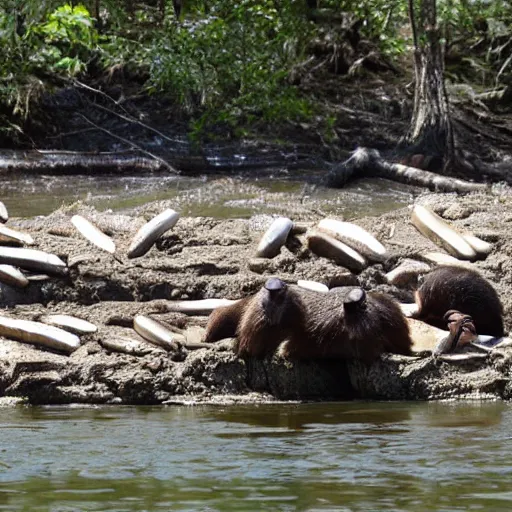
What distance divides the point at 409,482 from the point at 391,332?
7.47ft

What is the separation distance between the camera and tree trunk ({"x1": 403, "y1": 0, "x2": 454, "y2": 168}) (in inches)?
508

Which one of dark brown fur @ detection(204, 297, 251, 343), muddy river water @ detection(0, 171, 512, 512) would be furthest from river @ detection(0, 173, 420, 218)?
muddy river water @ detection(0, 171, 512, 512)

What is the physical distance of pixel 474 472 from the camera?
4371 millimetres

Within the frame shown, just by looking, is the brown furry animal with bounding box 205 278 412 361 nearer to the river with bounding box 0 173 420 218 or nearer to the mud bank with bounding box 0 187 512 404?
the mud bank with bounding box 0 187 512 404

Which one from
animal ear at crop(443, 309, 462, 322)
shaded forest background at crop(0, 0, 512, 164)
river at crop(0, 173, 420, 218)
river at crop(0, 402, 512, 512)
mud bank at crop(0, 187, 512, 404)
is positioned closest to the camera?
river at crop(0, 402, 512, 512)

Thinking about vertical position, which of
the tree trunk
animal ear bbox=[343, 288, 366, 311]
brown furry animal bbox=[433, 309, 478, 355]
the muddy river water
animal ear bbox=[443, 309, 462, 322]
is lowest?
the muddy river water

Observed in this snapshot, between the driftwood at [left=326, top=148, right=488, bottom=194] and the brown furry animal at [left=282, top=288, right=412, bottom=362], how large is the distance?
17.2 ft

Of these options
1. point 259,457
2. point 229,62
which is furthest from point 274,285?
point 229,62

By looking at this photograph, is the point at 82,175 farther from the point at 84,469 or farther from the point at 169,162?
the point at 84,469

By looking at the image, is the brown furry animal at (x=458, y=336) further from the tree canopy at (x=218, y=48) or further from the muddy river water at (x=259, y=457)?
the tree canopy at (x=218, y=48)

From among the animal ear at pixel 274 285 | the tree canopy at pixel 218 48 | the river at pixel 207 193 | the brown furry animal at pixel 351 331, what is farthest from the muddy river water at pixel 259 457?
the tree canopy at pixel 218 48

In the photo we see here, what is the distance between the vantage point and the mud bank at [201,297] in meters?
6.34

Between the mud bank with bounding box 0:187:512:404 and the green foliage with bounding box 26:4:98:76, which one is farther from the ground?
the green foliage with bounding box 26:4:98:76

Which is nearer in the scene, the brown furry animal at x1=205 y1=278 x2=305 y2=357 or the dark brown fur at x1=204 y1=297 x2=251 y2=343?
the brown furry animal at x1=205 y1=278 x2=305 y2=357
